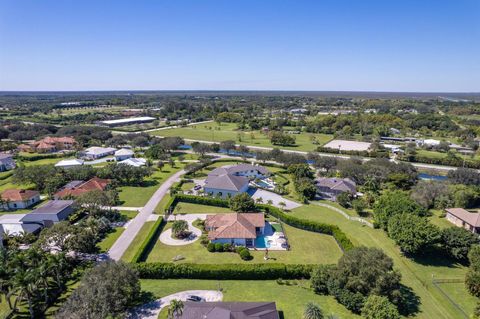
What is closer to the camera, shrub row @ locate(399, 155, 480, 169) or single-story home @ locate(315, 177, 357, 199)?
single-story home @ locate(315, 177, 357, 199)

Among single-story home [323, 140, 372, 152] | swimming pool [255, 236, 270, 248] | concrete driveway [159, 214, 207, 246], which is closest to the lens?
swimming pool [255, 236, 270, 248]

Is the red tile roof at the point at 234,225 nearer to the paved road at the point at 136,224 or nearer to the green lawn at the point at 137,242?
the green lawn at the point at 137,242

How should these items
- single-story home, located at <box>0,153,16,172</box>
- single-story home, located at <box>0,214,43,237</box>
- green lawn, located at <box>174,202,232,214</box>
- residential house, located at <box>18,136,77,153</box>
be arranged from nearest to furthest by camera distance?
1. single-story home, located at <box>0,214,43,237</box>
2. green lawn, located at <box>174,202,232,214</box>
3. single-story home, located at <box>0,153,16,172</box>
4. residential house, located at <box>18,136,77,153</box>

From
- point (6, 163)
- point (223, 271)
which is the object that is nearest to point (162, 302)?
point (223, 271)

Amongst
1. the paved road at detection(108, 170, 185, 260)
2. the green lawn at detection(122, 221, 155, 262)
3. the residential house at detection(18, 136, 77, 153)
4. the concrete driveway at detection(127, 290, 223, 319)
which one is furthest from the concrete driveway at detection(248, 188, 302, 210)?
the residential house at detection(18, 136, 77, 153)

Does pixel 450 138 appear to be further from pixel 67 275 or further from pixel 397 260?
pixel 67 275

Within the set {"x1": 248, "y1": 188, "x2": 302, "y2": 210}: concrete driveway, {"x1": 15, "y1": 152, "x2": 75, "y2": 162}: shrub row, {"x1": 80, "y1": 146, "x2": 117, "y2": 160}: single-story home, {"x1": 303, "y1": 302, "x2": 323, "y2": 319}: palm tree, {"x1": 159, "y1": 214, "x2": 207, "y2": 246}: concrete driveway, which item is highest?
{"x1": 80, "y1": 146, "x2": 117, "y2": 160}: single-story home

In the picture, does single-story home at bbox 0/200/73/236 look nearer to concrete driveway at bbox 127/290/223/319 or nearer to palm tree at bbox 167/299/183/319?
concrete driveway at bbox 127/290/223/319
